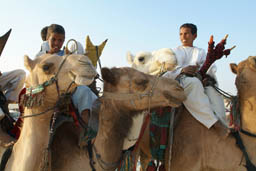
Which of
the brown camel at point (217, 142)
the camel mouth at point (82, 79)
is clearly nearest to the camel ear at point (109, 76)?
the camel mouth at point (82, 79)

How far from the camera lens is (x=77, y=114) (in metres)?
3.52

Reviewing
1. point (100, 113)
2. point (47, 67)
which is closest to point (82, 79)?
point (47, 67)

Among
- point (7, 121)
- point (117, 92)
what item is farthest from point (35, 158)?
point (117, 92)

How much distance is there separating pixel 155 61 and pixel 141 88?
653 millimetres

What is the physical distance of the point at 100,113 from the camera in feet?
11.4

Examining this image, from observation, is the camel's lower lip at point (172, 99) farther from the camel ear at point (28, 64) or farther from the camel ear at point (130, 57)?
the camel ear at point (28, 64)

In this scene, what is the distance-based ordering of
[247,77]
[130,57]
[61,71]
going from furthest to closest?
[130,57] < [247,77] < [61,71]

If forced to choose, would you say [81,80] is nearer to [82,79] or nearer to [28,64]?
[82,79]

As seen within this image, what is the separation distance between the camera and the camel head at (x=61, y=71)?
278 centimetres

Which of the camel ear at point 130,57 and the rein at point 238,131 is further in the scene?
the camel ear at point 130,57

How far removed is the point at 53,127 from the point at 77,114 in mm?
422

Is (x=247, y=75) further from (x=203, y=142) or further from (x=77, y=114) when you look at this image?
(x=77, y=114)

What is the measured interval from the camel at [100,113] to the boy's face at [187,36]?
1.57 metres

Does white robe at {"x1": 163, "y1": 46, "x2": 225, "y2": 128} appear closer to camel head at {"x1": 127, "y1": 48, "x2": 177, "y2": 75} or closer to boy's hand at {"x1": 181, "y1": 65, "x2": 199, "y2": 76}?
boy's hand at {"x1": 181, "y1": 65, "x2": 199, "y2": 76}
